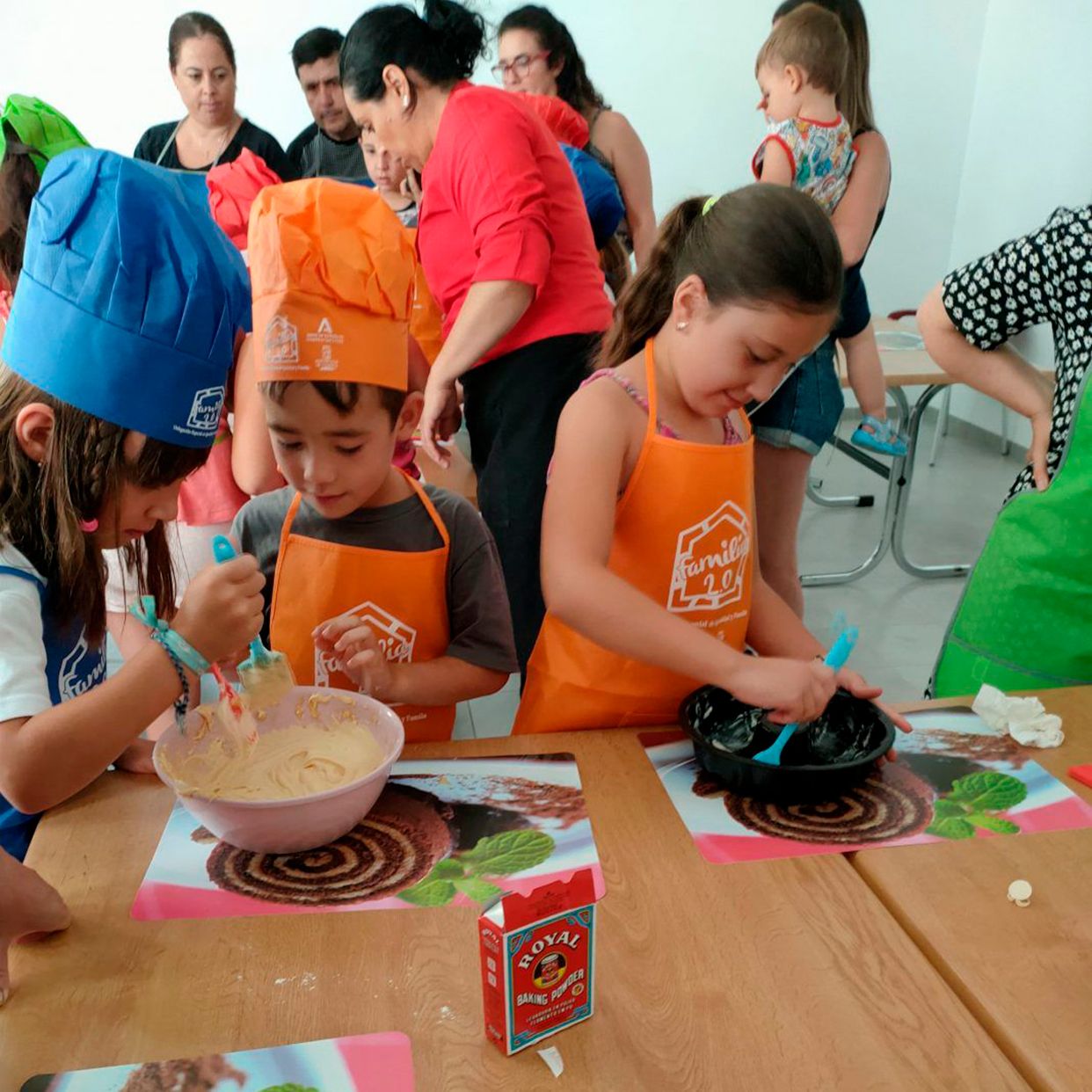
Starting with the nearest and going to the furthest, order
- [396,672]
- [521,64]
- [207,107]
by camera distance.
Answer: [396,672], [521,64], [207,107]

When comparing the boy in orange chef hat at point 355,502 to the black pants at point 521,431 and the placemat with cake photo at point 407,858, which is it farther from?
the black pants at point 521,431

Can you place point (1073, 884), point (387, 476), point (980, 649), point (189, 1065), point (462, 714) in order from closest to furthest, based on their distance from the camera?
point (189, 1065), point (1073, 884), point (387, 476), point (980, 649), point (462, 714)

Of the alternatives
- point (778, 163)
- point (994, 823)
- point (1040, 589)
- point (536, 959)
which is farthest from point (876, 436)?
point (536, 959)

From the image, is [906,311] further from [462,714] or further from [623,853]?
[623,853]

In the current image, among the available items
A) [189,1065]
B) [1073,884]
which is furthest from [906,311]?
[189,1065]

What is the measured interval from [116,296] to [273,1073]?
26.6 inches

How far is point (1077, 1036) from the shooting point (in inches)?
31.3

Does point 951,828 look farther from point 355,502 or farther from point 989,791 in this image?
point 355,502

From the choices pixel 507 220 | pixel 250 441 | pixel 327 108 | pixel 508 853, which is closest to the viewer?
pixel 508 853

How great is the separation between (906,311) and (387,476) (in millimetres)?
3751

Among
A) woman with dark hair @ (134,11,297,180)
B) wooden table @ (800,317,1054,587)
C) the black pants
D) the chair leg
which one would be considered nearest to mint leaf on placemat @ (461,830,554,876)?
the black pants

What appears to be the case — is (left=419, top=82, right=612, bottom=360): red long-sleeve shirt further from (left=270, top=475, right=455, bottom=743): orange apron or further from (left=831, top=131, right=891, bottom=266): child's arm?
(left=270, top=475, right=455, bottom=743): orange apron

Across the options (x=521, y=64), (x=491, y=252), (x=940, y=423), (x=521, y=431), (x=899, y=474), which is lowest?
(x=940, y=423)

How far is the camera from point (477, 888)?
0.96 meters
